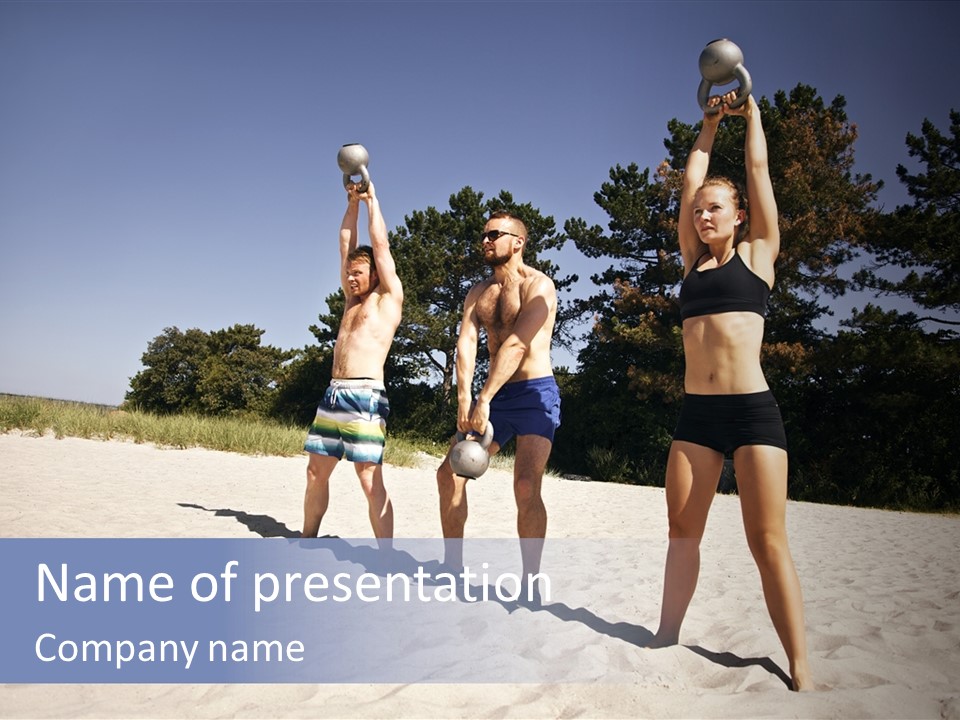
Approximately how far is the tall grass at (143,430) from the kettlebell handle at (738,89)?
10663 mm

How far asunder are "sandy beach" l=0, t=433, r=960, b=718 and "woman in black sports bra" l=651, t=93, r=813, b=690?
0.28 metres

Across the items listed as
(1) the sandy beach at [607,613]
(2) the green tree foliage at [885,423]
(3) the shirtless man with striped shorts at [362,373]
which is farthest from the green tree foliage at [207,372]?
(3) the shirtless man with striped shorts at [362,373]

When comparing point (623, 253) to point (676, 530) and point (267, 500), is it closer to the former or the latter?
point (267, 500)

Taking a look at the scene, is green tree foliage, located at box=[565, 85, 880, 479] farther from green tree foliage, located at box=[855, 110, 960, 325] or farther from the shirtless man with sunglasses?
the shirtless man with sunglasses

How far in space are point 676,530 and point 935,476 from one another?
1414 centimetres

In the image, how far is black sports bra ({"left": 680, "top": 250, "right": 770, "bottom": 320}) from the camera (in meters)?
2.79

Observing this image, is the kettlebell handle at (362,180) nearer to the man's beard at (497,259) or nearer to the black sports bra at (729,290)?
the man's beard at (497,259)

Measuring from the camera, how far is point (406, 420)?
70.4 feet

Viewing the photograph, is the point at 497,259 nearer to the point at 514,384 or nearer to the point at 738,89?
the point at 514,384

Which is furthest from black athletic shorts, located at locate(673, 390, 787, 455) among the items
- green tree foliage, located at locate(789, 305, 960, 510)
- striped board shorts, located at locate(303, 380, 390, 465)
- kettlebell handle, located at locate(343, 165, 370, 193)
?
green tree foliage, located at locate(789, 305, 960, 510)

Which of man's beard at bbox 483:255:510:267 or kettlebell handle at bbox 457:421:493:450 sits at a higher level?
man's beard at bbox 483:255:510:267

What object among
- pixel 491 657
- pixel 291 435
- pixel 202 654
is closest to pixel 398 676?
pixel 491 657

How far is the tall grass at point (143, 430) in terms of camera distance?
455 inches

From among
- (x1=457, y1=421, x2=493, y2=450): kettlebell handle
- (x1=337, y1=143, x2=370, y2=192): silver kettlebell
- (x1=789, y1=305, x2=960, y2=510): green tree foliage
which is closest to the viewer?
(x1=457, y1=421, x2=493, y2=450): kettlebell handle
